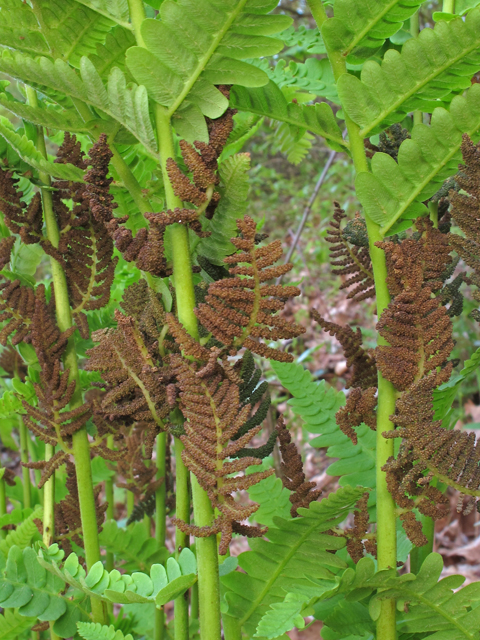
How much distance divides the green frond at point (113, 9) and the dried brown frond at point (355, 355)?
36cm

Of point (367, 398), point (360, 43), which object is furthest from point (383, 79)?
point (367, 398)

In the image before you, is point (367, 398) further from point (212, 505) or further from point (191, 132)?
point (191, 132)

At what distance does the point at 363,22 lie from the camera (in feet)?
1.89

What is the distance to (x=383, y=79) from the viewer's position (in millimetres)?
562

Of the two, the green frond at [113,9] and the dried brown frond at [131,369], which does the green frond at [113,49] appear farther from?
the dried brown frond at [131,369]

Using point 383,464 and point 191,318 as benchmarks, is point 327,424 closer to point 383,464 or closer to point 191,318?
point 383,464

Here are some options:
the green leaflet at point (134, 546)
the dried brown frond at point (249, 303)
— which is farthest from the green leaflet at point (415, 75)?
the green leaflet at point (134, 546)

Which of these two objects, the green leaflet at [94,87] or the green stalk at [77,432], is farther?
the green stalk at [77,432]

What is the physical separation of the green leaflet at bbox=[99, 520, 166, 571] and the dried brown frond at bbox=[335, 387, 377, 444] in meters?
0.43

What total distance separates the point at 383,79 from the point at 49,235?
41 cm

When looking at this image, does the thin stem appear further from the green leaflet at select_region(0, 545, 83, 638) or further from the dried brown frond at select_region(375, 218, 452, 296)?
the dried brown frond at select_region(375, 218, 452, 296)

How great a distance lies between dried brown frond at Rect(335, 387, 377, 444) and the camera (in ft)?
1.97

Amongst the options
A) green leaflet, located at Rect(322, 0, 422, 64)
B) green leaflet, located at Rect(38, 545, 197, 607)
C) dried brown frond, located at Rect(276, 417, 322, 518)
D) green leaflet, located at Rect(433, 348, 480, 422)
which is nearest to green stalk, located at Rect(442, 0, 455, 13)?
green leaflet, located at Rect(322, 0, 422, 64)

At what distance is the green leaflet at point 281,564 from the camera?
610 mm
